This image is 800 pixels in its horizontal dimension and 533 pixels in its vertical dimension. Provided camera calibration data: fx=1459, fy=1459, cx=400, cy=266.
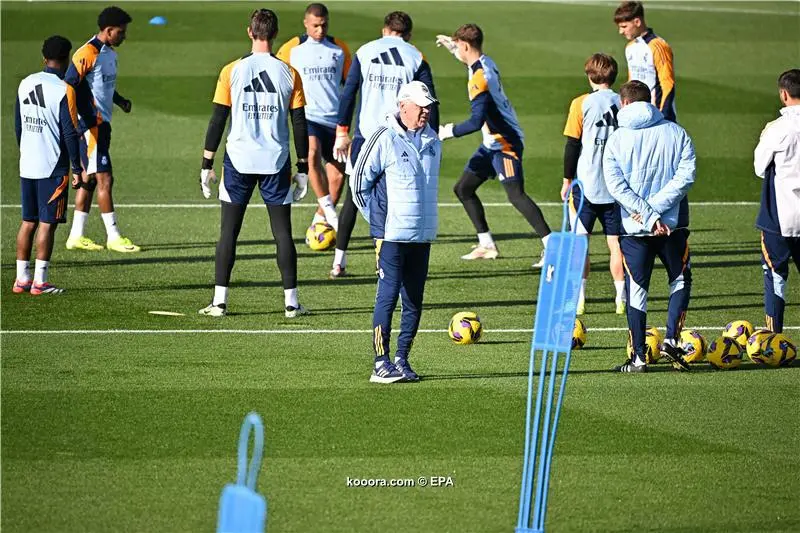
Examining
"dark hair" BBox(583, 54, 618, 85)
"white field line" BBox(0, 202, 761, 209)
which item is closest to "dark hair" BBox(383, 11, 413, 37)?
"dark hair" BBox(583, 54, 618, 85)

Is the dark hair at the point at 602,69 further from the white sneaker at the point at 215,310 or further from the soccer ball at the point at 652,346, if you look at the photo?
the white sneaker at the point at 215,310

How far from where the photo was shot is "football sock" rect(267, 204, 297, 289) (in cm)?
1290

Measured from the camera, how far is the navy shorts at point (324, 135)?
1622 cm

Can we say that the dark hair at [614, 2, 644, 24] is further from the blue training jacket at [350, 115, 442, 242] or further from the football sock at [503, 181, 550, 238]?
the blue training jacket at [350, 115, 442, 242]

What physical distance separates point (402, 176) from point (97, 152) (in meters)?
6.21

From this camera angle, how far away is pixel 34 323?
1264 centimetres

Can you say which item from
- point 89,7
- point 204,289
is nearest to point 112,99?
point 204,289

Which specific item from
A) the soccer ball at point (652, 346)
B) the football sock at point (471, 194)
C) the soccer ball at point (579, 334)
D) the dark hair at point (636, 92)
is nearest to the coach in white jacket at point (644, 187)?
the dark hair at point (636, 92)

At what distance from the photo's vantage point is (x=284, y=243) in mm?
12891

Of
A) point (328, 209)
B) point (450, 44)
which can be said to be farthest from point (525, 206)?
point (328, 209)

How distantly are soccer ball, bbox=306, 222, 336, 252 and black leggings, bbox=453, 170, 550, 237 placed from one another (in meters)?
1.63

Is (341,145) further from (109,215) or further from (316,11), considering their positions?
(109,215)

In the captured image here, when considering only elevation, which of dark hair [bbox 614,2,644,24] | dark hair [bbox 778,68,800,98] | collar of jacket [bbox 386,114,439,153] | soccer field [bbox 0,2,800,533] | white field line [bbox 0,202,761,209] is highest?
dark hair [bbox 614,2,644,24]

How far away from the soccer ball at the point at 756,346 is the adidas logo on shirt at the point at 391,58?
453 cm
